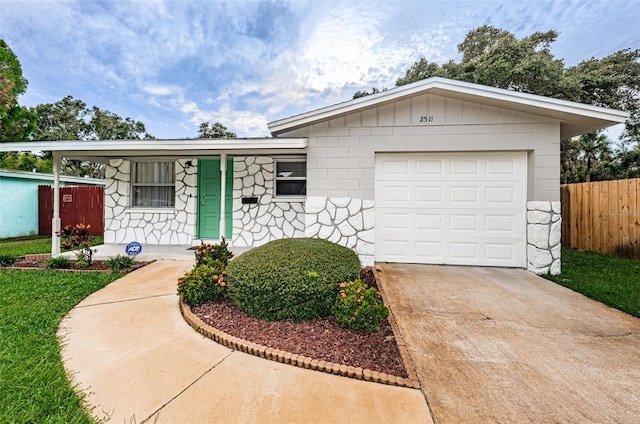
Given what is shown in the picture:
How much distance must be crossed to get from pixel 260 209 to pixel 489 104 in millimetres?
5485

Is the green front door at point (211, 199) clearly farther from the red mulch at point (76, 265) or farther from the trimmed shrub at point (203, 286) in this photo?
the trimmed shrub at point (203, 286)

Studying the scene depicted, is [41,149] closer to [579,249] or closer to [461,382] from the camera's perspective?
[461,382]

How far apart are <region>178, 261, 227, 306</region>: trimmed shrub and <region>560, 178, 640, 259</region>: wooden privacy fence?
29.6 ft

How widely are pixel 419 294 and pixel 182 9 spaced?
395 inches

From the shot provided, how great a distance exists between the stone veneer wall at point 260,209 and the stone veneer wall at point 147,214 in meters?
1.24

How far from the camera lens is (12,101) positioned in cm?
1345

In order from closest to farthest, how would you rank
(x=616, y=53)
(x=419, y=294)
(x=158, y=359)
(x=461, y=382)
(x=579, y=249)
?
(x=461, y=382) → (x=158, y=359) → (x=419, y=294) → (x=579, y=249) → (x=616, y=53)

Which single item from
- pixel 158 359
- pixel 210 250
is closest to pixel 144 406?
pixel 158 359

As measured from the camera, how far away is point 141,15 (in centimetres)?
836

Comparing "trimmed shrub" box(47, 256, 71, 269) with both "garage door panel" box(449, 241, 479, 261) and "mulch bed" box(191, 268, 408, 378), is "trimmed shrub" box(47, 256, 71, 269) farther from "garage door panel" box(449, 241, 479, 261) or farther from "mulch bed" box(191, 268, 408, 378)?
"garage door panel" box(449, 241, 479, 261)

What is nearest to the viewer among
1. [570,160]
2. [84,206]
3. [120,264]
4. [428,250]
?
[120,264]

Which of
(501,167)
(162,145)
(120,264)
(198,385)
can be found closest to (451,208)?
(501,167)

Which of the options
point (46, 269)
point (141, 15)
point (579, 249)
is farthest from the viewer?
point (141, 15)

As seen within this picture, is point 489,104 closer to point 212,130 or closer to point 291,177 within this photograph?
point 291,177
